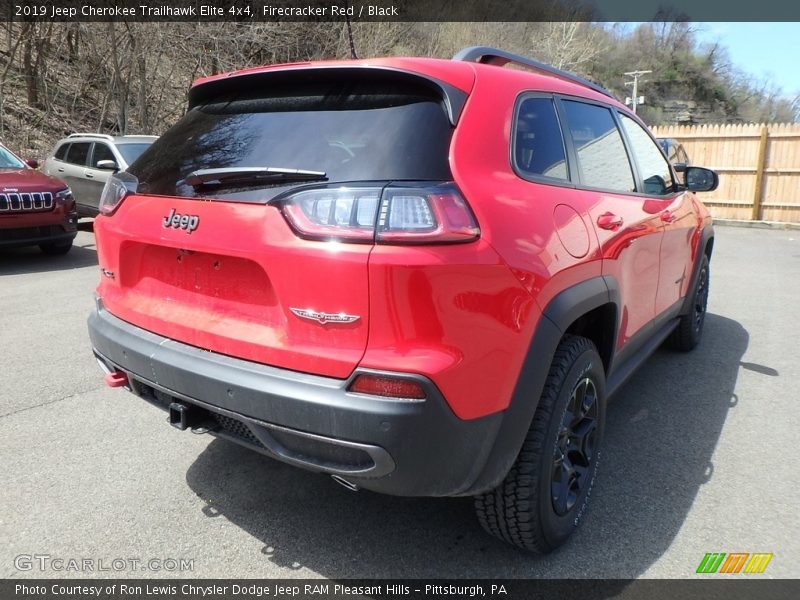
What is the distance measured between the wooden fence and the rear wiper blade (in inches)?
587

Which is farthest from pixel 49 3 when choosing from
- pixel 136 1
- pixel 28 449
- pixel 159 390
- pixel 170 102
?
pixel 159 390

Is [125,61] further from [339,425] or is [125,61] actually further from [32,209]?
[339,425]

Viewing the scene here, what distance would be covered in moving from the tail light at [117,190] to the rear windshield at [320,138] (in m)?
0.07

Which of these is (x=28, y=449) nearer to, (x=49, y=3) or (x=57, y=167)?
(x=57, y=167)

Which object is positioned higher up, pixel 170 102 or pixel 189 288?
pixel 170 102

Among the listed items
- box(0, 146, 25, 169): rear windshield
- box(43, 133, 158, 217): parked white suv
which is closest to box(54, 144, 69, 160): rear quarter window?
box(43, 133, 158, 217): parked white suv

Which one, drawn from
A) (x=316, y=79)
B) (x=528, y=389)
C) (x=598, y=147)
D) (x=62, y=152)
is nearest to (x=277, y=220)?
(x=316, y=79)

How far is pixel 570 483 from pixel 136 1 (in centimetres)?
1732

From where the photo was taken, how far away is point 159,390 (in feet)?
7.04

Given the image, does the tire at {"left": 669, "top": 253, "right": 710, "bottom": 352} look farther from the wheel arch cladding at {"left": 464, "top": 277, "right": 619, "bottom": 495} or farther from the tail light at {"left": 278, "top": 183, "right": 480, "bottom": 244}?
the tail light at {"left": 278, "top": 183, "right": 480, "bottom": 244}

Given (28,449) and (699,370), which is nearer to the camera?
(28,449)

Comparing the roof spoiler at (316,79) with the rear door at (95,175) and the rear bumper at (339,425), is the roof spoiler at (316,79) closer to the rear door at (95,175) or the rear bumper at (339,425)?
the rear bumper at (339,425)

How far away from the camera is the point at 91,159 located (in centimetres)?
1015

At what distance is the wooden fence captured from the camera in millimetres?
13703
